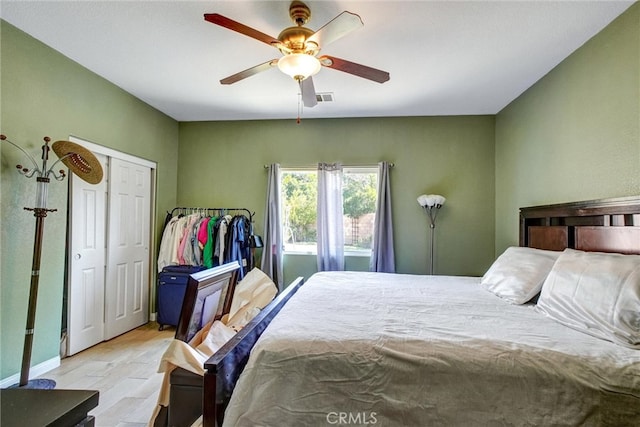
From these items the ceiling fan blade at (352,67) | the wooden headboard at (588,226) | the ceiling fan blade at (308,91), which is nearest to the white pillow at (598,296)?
the wooden headboard at (588,226)

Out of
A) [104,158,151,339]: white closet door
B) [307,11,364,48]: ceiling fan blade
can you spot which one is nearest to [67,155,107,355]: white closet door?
[104,158,151,339]: white closet door

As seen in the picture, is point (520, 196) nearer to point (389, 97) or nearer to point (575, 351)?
point (389, 97)

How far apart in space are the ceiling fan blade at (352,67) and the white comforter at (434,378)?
1595mm

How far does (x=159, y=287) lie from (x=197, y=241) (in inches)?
27.0

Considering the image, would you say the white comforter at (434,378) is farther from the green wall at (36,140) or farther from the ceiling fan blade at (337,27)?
the green wall at (36,140)

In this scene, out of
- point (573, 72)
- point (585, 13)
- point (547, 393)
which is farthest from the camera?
point (573, 72)

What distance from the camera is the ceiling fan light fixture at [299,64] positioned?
183 cm

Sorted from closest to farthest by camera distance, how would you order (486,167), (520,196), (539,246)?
(539,246) → (520,196) → (486,167)

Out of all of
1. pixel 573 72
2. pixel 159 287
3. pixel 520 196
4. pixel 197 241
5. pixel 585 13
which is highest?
pixel 585 13

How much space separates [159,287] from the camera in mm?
3674

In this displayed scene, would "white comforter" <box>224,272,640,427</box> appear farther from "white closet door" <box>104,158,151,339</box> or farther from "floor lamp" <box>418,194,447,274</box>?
"white closet door" <box>104,158,151,339</box>

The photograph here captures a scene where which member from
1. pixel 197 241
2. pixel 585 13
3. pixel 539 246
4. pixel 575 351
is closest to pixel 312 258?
pixel 197 241

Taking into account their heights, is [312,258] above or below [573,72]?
below

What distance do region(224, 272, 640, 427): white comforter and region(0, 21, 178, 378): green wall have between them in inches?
87.7
